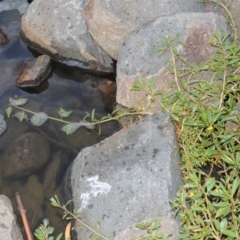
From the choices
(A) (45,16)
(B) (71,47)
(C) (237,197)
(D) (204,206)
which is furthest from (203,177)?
(A) (45,16)

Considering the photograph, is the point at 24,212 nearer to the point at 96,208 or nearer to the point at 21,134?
the point at 96,208

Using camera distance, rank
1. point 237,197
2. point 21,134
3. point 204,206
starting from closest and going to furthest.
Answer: point 204,206
point 237,197
point 21,134

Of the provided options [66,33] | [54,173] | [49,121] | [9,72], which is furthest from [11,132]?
[66,33]

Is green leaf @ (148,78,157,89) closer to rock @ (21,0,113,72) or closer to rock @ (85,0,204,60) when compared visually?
rock @ (85,0,204,60)

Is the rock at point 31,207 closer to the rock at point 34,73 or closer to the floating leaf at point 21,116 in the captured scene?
the floating leaf at point 21,116

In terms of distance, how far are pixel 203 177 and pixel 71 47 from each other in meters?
1.57

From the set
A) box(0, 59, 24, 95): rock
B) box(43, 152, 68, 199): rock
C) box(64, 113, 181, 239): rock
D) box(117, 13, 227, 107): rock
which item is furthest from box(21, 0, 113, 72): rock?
box(64, 113, 181, 239): rock

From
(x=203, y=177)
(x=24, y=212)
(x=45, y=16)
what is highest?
(x=45, y=16)

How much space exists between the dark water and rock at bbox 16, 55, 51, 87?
5 cm

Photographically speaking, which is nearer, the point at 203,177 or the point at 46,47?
the point at 203,177

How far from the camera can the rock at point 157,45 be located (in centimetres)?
283

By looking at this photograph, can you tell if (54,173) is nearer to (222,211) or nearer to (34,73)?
(34,73)

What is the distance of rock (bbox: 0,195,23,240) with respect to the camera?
2.46 m

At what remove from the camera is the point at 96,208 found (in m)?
2.42
